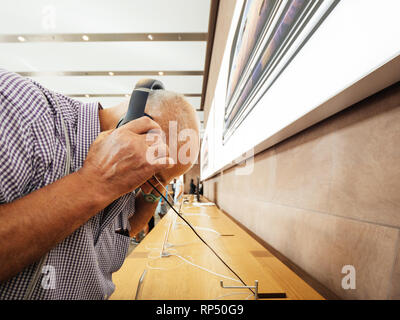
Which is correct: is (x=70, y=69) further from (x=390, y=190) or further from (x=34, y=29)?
(x=390, y=190)

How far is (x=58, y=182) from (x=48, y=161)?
8 cm

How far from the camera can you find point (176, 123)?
59 centimetres

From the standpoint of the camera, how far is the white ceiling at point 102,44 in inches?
85.6

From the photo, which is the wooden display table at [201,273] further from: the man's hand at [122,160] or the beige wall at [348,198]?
the man's hand at [122,160]

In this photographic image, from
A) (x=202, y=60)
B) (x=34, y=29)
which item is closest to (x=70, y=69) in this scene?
(x=34, y=29)

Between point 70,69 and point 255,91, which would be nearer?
point 255,91

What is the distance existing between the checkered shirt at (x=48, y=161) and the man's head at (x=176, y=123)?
0.17m

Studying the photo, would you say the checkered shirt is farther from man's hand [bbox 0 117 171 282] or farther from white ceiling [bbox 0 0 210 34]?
white ceiling [bbox 0 0 210 34]

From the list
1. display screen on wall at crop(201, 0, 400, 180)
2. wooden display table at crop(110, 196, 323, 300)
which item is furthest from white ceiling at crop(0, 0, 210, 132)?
wooden display table at crop(110, 196, 323, 300)

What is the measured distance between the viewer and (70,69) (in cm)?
348

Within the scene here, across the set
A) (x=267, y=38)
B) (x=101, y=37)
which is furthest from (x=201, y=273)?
(x=101, y=37)

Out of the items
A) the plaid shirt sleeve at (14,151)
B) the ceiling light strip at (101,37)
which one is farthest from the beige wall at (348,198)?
the ceiling light strip at (101,37)

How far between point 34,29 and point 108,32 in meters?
0.98

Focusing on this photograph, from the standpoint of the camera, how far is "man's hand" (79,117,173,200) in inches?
14.7
